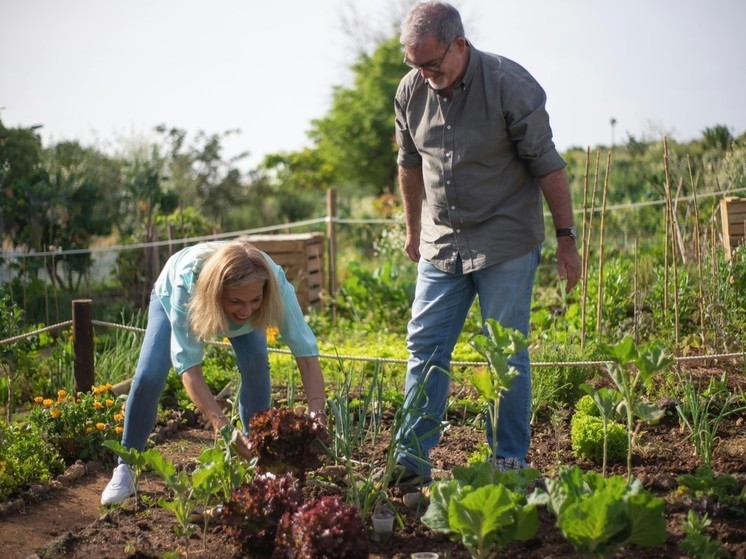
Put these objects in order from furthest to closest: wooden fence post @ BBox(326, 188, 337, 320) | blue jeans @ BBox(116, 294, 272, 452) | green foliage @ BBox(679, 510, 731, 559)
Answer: wooden fence post @ BBox(326, 188, 337, 320) → blue jeans @ BBox(116, 294, 272, 452) → green foliage @ BBox(679, 510, 731, 559)

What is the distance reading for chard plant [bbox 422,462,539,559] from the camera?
7.48 ft

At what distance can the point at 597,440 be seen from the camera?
140 inches

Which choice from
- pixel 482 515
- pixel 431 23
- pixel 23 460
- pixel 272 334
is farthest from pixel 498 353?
pixel 272 334

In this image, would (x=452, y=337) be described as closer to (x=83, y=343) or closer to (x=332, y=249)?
(x=83, y=343)

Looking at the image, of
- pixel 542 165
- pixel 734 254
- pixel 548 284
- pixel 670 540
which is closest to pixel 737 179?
pixel 734 254

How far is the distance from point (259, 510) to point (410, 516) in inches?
23.6

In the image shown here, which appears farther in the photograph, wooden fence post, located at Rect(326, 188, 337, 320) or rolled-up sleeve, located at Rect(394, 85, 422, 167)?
wooden fence post, located at Rect(326, 188, 337, 320)

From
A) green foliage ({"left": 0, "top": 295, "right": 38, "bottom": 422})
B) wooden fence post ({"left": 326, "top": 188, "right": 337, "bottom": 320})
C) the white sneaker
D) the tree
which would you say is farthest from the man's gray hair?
the tree

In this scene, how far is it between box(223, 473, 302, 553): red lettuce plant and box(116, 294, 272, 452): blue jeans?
76cm

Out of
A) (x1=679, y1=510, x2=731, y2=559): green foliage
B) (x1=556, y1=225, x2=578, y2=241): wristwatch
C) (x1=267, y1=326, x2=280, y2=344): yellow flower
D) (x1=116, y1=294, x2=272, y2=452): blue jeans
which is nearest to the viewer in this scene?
(x1=679, y1=510, x2=731, y2=559): green foliage

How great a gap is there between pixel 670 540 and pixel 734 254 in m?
2.99

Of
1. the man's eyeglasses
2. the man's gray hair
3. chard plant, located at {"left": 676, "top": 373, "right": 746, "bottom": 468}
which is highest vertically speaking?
the man's gray hair

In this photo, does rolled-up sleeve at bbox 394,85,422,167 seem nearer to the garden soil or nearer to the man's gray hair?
the man's gray hair

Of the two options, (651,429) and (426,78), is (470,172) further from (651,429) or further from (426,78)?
(651,429)
